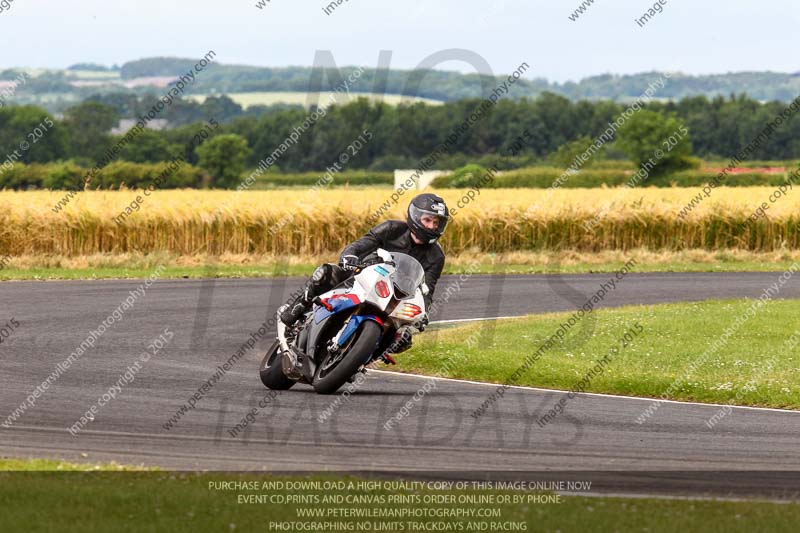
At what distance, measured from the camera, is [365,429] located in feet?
37.2

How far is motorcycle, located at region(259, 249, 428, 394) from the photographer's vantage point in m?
12.8

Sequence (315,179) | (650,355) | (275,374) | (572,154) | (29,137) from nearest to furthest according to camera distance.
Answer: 1. (275,374)
2. (650,355)
3. (315,179)
4. (29,137)
5. (572,154)

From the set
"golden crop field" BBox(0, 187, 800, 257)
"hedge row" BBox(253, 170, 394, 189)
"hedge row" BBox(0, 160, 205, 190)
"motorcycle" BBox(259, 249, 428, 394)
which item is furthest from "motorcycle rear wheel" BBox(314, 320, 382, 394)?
"hedge row" BBox(253, 170, 394, 189)

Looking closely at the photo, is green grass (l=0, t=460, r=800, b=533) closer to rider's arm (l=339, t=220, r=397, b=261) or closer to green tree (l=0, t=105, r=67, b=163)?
rider's arm (l=339, t=220, r=397, b=261)

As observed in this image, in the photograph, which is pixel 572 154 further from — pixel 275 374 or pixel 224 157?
pixel 275 374

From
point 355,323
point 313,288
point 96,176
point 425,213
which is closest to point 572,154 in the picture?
point 96,176

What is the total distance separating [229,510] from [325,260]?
86.5ft

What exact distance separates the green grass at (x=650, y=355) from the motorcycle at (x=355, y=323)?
2582 millimetres

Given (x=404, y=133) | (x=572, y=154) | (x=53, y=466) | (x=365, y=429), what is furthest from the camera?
(x=404, y=133)

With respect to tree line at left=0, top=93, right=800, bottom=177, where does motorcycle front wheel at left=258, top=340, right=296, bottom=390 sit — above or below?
above

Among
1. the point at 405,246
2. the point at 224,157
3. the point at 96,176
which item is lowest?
the point at 224,157

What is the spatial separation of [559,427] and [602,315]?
10.1 metres

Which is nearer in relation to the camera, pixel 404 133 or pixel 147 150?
pixel 147 150

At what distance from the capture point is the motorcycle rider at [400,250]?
43.6ft
